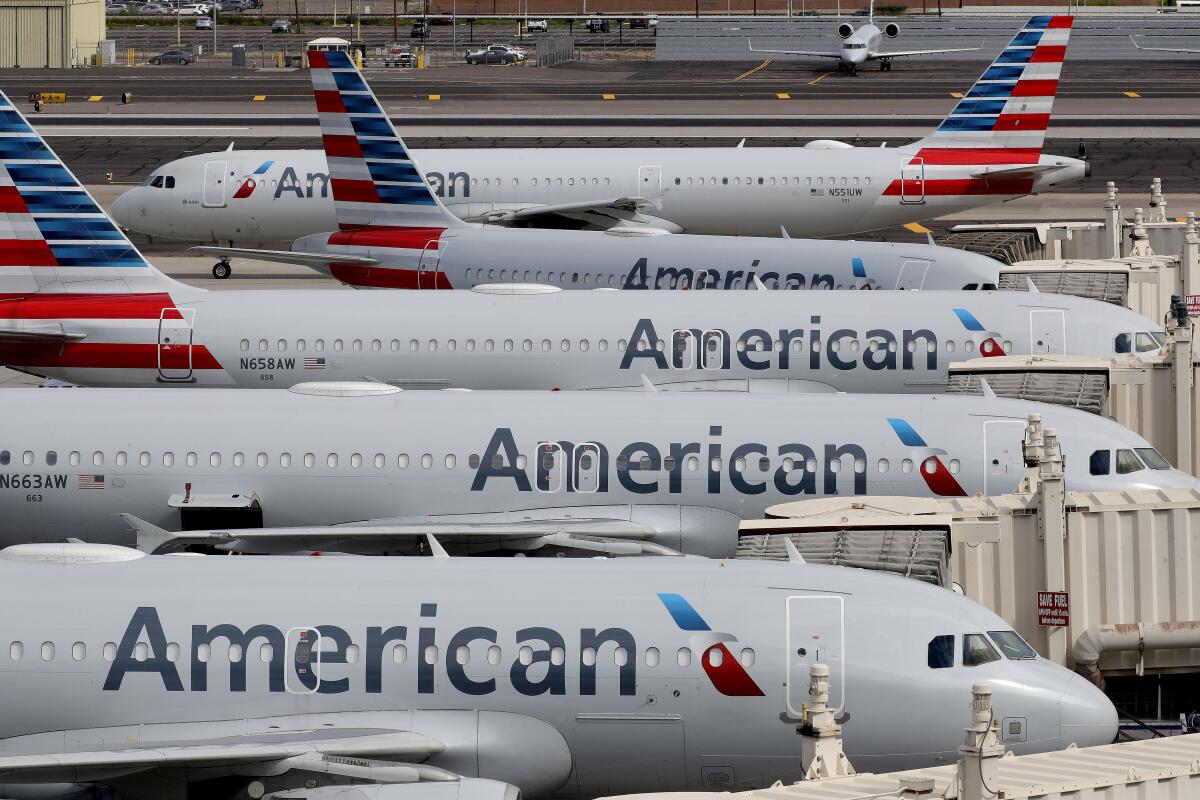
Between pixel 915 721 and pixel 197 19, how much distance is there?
178 meters

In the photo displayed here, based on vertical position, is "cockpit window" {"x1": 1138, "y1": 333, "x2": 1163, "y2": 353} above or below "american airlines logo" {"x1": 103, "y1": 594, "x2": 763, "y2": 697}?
above

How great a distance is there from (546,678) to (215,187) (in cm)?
4117

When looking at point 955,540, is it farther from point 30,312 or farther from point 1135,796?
point 30,312

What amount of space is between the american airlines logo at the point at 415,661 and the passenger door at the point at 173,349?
1563 centimetres

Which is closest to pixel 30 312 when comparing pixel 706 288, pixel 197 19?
pixel 706 288

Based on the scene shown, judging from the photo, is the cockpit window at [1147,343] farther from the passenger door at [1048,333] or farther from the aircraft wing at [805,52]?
the aircraft wing at [805,52]

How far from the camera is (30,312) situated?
33.7 m

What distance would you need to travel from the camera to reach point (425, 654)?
1828cm

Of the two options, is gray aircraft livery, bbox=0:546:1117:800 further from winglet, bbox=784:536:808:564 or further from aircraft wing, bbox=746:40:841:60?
aircraft wing, bbox=746:40:841:60

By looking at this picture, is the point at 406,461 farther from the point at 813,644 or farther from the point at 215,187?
the point at 215,187

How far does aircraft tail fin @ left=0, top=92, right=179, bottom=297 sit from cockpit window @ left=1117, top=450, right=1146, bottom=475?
18313 mm

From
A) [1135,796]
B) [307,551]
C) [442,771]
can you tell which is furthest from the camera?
[307,551]

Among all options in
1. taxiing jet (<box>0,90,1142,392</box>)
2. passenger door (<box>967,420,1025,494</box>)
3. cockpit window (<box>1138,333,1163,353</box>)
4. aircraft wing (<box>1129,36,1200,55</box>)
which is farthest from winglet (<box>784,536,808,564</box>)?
aircraft wing (<box>1129,36,1200,55</box>)

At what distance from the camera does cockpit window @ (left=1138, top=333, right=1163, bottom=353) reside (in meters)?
33.5
